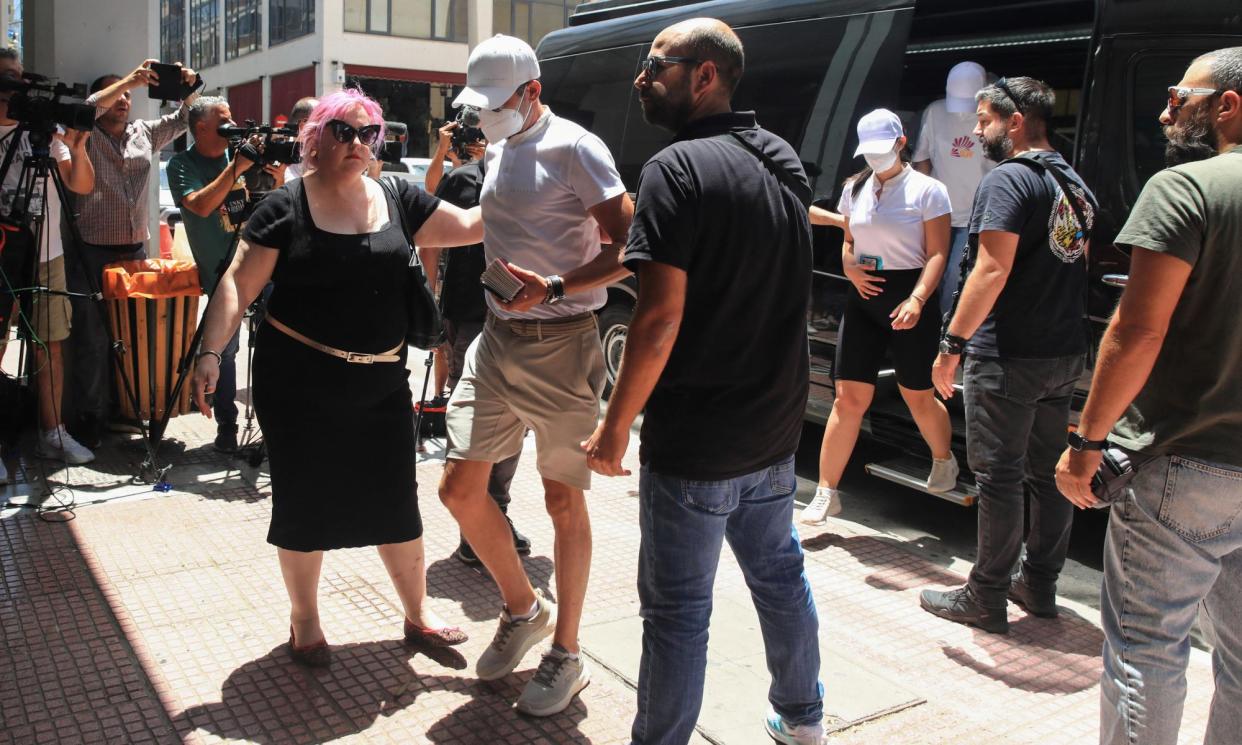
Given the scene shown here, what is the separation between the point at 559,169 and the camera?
332cm

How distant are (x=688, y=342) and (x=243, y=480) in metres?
3.49

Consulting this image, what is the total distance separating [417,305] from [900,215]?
7.89 feet

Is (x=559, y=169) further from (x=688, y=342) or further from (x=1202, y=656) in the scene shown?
(x=1202, y=656)

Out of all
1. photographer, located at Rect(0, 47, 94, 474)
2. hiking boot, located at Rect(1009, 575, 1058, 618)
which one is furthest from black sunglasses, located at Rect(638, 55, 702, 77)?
photographer, located at Rect(0, 47, 94, 474)

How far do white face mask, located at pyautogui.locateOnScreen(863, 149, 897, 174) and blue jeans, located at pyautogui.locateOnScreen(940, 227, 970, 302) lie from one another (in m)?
0.45

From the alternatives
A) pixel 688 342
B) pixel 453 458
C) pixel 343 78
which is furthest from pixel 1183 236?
pixel 343 78

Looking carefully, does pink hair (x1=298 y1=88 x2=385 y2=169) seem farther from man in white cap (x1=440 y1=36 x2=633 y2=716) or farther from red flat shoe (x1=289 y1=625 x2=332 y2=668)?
red flat shoe (x1=289 y1=625 x2=332 y2=668)

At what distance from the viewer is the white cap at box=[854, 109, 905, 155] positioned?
486 centimetres

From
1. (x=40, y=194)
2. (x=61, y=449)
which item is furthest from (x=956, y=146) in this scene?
(x=61, y=449)

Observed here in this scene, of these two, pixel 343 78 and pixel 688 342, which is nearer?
pixel 688 342

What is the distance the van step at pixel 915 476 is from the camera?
5.00 metres

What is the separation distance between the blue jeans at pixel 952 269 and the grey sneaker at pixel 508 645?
2415mm

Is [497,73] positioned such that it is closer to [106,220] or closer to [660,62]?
[660,62]

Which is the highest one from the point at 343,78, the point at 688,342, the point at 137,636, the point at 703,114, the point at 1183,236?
the point at 343,78
